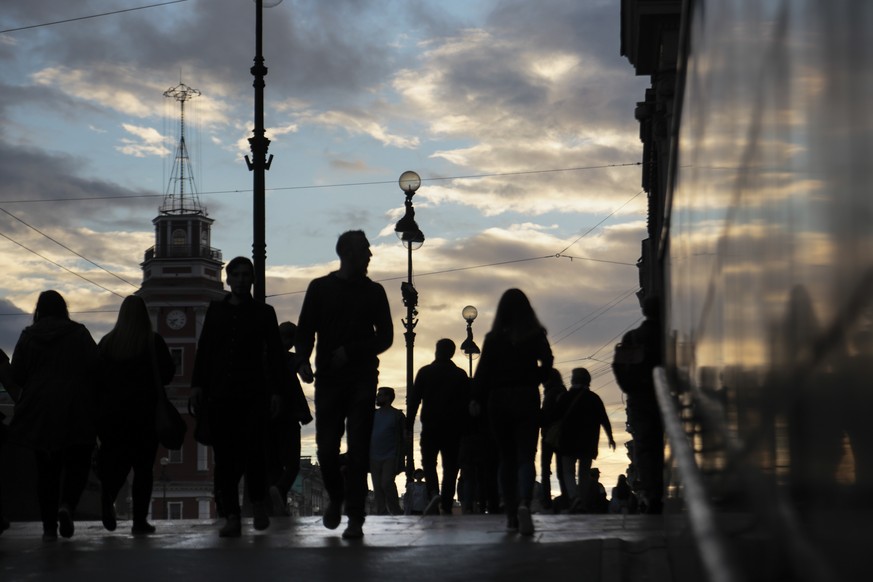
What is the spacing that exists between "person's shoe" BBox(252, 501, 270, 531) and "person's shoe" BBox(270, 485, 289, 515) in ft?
9.89

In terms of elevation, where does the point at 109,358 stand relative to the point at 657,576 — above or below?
above

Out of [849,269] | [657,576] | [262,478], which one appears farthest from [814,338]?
[262,478]

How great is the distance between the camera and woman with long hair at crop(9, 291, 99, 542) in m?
10.7

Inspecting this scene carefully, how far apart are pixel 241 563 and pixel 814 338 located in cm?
635

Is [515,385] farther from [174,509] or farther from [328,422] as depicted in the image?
[174,509]

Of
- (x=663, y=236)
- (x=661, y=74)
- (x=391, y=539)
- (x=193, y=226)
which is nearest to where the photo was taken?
(x=663, y=236)

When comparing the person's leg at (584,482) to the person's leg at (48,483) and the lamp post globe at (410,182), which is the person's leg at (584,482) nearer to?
the person's leg at (48,483)

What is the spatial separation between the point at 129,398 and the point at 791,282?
9.19m

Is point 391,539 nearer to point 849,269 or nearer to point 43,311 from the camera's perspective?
point 43,311

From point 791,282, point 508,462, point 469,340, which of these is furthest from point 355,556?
point 469,340

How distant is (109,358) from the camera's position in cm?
1104

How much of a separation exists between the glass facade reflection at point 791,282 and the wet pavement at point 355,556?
3.57 m

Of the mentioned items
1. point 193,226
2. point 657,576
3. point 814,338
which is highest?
point 193,226

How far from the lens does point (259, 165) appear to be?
21.0 m
